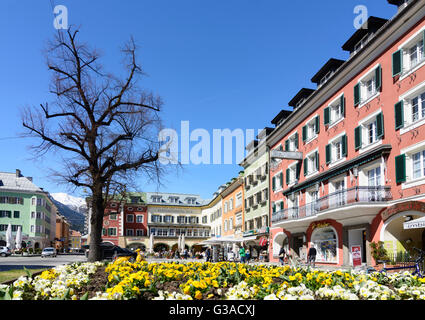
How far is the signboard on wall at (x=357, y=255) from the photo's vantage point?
23.9 meters

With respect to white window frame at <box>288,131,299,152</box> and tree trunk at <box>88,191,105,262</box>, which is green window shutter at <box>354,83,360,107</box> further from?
tree trunk at <box>88,191,105,262</box>

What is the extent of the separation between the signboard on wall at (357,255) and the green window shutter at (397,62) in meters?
10.0

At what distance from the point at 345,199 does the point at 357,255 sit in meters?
3.50

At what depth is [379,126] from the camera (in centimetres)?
2203

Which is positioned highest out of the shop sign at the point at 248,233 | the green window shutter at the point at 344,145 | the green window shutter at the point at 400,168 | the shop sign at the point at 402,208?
the green window shutter at the point at 344,145

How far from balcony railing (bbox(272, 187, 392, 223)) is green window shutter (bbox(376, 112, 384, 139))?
2825 millimetres

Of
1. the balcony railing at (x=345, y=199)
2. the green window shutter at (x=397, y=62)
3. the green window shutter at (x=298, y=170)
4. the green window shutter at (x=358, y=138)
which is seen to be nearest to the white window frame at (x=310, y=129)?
the green window shutter at (x=298, y=170)

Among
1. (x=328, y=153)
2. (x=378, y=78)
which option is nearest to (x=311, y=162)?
(x=328, y=153)

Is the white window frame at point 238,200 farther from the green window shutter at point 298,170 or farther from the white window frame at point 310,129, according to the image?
the white window frame at point 310,129

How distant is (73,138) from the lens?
16.5 meters

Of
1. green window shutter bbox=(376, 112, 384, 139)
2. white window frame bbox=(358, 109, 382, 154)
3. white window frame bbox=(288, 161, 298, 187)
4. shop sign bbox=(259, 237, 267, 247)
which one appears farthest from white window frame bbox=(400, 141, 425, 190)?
shop sign bbox=(259, 237, 267, 247)

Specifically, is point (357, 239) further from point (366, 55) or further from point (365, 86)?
point (366, 55)
